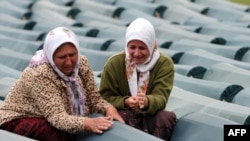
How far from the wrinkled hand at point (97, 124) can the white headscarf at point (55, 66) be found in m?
0.20

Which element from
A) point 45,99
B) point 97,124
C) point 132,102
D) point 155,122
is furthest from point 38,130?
point 155,122

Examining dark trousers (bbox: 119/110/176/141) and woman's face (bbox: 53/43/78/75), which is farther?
dark trousers (bbox: 119/110/176/141)

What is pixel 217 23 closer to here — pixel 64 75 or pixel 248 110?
pixel 248 110

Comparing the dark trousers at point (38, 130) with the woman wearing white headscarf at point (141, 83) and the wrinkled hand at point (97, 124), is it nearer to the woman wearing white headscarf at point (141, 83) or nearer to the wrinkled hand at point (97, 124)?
the wrinkled hand at point (97, 124)

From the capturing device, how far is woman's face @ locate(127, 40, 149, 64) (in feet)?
13.3

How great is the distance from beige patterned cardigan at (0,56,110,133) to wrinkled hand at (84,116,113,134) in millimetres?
29

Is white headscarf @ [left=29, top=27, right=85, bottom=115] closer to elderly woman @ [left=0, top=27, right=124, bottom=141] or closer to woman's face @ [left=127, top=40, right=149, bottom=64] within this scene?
elderly woman @ [left=0, top=27, right=124, bottom=141]

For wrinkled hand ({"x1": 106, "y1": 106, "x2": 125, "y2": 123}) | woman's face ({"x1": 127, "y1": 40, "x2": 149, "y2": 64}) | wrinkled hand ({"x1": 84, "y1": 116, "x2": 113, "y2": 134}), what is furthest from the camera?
woman's face ({"x1": 127, "y1": 40, "x2": 149, "y2": 64})

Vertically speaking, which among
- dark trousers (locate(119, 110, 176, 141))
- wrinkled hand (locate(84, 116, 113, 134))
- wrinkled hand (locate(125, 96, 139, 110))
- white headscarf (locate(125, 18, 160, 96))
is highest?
white headscarf (locate(125, 18, 160, 96))

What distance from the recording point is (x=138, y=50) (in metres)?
4.06

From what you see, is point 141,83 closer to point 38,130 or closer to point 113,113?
point 113,113

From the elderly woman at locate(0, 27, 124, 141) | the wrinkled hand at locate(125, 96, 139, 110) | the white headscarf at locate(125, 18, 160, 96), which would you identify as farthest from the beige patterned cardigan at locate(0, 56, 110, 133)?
the white headscarf at locate(125, 18, 160, 96)

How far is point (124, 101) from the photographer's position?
4047 millimetres

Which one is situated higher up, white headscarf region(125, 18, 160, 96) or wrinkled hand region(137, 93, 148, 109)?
white headscarf region(125, 18, 160, 96)
